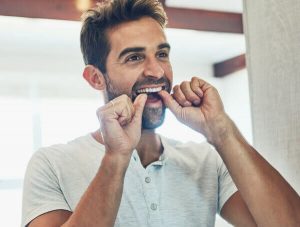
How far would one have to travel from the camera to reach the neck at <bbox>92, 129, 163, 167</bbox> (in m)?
1.48

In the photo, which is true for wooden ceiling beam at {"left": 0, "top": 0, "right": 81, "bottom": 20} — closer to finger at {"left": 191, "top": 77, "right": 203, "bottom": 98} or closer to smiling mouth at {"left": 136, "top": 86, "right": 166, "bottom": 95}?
smiling mouth at {"left": 136, "top": 86, "right": 166, "bottom": 95}

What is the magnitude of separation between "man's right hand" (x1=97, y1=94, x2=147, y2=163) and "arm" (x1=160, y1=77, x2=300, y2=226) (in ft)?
0.58

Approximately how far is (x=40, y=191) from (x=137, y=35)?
516 millimetres

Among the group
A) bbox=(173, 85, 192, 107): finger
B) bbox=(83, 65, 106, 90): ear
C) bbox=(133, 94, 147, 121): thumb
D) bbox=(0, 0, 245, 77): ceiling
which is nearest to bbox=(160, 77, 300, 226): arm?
bbox=(173, 85, 192, 107): finger

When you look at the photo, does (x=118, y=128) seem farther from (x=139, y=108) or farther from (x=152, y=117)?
(x=152, y=117)

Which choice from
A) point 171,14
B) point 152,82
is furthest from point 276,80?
point 171,14

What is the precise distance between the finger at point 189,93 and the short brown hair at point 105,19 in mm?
312

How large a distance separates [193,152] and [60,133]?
3726mm

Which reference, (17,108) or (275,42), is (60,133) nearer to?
(17,108)

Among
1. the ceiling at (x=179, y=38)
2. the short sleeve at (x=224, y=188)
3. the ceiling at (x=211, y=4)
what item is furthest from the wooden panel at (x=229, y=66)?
the short sleeve at (x=224, y=188)

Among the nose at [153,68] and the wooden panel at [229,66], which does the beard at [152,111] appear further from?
the wooden panel at [229,66]

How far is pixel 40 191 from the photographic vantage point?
130 cm

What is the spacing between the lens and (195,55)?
5.89m

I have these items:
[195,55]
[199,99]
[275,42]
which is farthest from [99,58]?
[195,55]
